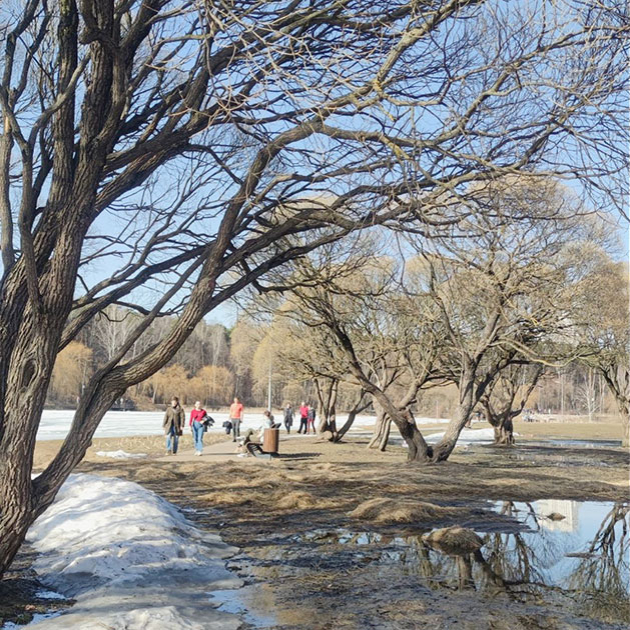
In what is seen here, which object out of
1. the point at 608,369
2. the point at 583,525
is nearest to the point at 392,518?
the point at 583,525

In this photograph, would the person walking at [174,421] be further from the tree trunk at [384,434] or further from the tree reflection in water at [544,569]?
the tree reflection in water at [544,569]

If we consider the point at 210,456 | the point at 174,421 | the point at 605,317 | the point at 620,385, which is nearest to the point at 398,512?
the point at 210,456

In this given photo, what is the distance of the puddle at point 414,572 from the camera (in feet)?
19.9

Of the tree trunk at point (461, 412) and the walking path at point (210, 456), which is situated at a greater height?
the tree trunk at point (461, 412)

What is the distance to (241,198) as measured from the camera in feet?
23.1

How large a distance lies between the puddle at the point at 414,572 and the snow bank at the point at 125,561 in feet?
1.25

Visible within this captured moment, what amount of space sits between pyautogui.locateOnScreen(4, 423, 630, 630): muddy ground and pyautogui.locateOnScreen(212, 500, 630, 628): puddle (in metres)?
0.02

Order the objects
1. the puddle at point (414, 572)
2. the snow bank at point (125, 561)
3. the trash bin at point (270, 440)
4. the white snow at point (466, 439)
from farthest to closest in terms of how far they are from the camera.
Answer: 1. the white snow at point (466, 439)
2. the trash bin at point (270, 440)
3. the puddle at point (414, 572)
4. the snow bank at point (125, 561)

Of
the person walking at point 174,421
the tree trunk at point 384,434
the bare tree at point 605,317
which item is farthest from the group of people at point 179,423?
the bare tree at point 605,317

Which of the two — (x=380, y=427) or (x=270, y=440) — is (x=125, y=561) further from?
(x=380, y=427)

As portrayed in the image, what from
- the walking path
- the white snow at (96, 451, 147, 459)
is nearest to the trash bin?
the walking path

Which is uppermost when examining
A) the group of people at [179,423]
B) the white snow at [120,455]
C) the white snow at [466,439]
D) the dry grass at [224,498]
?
the group of people at [179,423]

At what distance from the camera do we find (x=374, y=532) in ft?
31.7

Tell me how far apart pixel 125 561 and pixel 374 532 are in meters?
3.88
